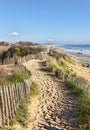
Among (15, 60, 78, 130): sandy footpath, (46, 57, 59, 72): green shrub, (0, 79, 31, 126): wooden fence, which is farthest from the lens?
(46, 57, 59, 72): green shrub

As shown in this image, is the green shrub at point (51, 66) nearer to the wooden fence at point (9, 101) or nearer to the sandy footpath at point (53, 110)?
the sandy footpath at point (53, 110)

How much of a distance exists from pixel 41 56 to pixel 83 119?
24168 millimetres

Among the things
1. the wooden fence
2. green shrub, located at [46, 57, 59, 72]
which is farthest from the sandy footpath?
green shrub, located at [46, 57, 59, 72]

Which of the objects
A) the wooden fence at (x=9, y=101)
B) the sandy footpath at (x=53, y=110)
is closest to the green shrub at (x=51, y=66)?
the sandy footpath at (x=53, y=110)

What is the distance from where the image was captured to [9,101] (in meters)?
8.39

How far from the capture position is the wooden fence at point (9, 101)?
793 cm

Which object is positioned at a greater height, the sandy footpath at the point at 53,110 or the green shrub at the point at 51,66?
the green shrub at the point at 51,66

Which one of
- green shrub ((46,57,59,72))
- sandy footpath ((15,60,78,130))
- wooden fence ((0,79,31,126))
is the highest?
wooden fence ((0,79,31,126))

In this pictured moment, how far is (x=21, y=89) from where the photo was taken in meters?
9.95

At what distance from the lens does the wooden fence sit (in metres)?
7.93

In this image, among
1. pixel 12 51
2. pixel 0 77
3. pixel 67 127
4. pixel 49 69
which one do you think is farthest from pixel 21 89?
pixel 12 51

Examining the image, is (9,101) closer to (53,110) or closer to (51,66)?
(53,110)

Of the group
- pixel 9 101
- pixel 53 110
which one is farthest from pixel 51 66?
pixel 9 101

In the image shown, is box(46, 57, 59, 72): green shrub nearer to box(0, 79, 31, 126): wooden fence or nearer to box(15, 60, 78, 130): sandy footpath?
box(15, 60, 78, 130): sandy footpath
